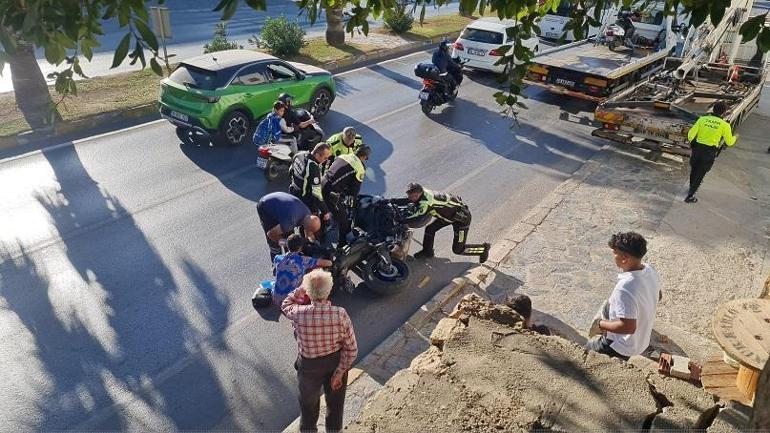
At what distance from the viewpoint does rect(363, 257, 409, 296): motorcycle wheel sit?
685cm

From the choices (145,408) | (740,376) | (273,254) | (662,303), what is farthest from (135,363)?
(662,303)

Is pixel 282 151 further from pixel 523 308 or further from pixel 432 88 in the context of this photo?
pixel 523 308

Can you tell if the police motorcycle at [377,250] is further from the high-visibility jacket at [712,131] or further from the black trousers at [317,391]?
the high-visibility jacket at [712,131]

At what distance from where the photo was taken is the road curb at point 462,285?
18.6 feet

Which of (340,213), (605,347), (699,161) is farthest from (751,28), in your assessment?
(699,161)

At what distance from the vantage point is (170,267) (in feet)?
24.3

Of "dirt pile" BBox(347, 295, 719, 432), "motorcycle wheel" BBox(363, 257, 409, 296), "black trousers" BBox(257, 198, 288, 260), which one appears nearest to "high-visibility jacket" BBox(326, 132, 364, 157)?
"black trousers" BBox(257, 198, 288, 260)

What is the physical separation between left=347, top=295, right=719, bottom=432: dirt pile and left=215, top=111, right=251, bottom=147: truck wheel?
7.87 m

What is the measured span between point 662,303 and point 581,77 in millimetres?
8935

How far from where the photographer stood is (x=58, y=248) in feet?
25.1

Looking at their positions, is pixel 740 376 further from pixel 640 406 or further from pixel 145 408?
pixel 145 408

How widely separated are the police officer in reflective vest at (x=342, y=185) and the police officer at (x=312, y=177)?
0.48ft

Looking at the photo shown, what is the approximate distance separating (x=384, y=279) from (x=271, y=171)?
3878 millimetres

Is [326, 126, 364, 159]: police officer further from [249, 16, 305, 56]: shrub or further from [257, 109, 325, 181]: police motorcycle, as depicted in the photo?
[249, 16, 305, 56]: shrub
